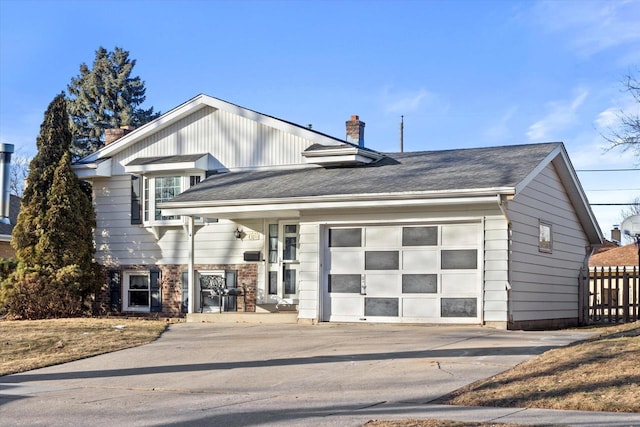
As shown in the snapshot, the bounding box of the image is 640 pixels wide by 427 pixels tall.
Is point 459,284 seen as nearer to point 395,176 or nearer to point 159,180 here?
point 395,176

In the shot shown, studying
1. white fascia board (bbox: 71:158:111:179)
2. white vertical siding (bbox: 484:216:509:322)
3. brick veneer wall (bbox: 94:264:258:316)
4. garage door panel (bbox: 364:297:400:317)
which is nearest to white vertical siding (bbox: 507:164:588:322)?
white vertical siding (bbox: 484:216:509:322)

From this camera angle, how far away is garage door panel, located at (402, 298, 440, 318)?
18.0 metres

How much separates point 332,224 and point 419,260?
208cm

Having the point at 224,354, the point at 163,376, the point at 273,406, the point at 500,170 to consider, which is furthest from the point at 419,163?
the point at 273,406

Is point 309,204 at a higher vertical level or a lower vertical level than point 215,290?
higher

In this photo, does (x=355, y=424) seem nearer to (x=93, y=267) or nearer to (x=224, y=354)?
(x=224, y=354)

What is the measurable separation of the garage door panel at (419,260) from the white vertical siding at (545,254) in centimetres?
158

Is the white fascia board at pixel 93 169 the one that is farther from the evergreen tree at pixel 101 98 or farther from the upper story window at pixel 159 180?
the evergreen tree at pixel 101 98

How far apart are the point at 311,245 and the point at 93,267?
24.0 ft

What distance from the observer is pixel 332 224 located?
747 inches

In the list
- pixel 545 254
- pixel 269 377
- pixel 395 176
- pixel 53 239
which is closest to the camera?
pixel 269 377

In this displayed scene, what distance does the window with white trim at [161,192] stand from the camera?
75.1 feet

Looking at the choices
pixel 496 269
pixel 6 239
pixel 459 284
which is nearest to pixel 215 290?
pixel 459 284

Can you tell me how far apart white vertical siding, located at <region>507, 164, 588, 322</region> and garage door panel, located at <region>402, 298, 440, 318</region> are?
1557 mm
